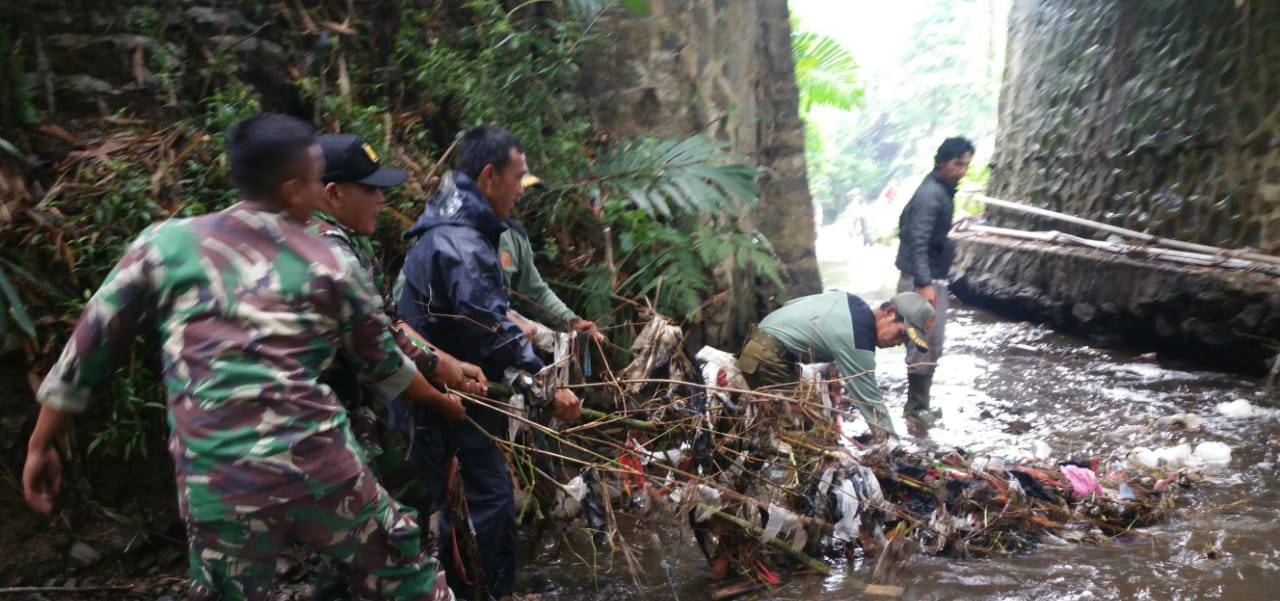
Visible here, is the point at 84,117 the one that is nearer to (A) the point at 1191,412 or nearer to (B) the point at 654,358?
(B) the point at 654,358

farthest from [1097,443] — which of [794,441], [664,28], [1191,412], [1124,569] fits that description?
[664,28]

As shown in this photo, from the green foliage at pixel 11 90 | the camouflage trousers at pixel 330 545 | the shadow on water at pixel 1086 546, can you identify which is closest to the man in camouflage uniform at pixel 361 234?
the camouflage trousers at pixel 330 545

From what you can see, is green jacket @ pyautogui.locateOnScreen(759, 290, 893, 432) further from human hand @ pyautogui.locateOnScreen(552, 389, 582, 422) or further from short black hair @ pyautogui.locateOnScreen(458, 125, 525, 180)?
short black hair @ pyautogui.locateOnScreen(458, 125, 525, 180)

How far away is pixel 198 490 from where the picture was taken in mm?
1940

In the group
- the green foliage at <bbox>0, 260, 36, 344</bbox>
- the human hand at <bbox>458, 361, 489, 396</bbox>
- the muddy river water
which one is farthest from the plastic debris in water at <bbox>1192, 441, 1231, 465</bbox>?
the green foliage at <bbox>0, 260, 36, 344</bbox>

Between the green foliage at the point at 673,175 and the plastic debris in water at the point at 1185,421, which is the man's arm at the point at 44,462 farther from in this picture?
the plastic debris in water at the point at 1185,421

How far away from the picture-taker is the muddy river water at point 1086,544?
3.37 m

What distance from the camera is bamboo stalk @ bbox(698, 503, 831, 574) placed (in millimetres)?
3193

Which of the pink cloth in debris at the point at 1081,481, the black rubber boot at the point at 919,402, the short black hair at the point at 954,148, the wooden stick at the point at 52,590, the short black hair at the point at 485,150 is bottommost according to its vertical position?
the black rubber boot at the point at 919,402

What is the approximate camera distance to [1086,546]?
381 cm

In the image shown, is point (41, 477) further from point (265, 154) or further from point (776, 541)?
point (776, 541)

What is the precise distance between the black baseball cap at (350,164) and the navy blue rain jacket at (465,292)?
0.36 meters

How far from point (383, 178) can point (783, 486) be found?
2.04m

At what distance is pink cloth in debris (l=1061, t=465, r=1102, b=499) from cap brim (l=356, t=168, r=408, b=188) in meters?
3.51
